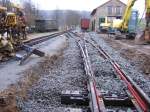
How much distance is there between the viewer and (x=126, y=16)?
39531 mm

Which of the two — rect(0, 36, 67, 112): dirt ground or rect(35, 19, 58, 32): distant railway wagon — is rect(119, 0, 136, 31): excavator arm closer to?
rect(0, 36, 67, 112): dirt ground

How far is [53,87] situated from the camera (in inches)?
398

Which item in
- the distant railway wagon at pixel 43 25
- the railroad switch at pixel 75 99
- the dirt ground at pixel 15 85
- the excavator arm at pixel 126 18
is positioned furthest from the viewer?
the distant railway wagon at pixel 43 25

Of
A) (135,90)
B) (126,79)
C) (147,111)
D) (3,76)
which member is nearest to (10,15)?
(3,76)

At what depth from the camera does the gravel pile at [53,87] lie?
812 cm

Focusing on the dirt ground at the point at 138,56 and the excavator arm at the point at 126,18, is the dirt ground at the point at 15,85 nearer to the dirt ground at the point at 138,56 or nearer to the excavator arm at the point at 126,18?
the dirt ground at the point at 138,56

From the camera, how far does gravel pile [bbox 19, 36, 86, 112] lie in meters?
8.12

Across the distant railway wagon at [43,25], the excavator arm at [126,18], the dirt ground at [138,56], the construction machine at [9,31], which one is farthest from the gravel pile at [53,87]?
the distant railway wagon at [43,25]

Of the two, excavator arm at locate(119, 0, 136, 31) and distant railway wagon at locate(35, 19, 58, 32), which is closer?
excavator arm at locate(119, 0, 136, 31)

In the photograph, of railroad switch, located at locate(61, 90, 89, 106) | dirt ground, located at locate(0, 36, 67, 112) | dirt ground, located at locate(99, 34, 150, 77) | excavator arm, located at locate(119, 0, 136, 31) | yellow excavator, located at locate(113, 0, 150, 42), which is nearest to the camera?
dirt ground, located at locate(0, 36, 67, 112)

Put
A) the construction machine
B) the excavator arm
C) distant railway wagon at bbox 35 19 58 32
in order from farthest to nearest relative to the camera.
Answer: distant railway wagon at bbox 35 19 58 32 → the excavator arm → the construction machine

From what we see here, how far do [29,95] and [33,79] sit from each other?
2.42 metres

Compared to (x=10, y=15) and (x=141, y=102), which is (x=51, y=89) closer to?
(x=141, y=102)

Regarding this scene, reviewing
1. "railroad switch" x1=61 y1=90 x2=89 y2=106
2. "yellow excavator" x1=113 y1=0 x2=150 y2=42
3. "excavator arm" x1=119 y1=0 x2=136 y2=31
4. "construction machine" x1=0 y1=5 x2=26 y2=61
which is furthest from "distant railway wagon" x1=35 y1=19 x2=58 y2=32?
"railroad switch" x1=61 y1=90 x2=89 y2=106
